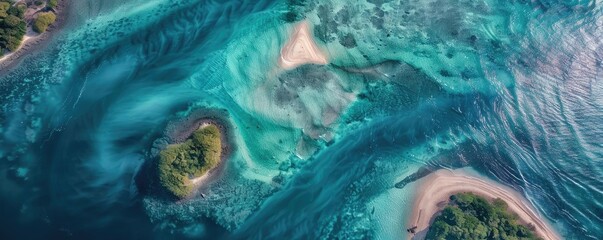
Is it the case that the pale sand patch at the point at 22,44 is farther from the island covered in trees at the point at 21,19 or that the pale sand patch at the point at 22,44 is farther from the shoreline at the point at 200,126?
the shoreline at the point at 200,126

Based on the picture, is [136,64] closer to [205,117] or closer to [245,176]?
[205,117]

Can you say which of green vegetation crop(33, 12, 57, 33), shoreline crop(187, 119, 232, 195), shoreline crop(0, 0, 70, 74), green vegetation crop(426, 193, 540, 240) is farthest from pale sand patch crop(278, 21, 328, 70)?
green vegetation crop(33, 12, 57, 33)

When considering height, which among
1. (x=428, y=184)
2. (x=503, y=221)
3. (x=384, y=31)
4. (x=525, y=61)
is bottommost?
(x=503, y=221)

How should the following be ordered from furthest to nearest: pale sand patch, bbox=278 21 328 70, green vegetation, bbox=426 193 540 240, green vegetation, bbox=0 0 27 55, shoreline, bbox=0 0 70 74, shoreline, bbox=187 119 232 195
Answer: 1. pale sand patch, bbox=278 21 328 70
2. shoreline, bbox=0 0 70 74
3. green vegetation, bbox=0 0 27 55
4. shoreline, bbox=187 119 232 195
5. green vegetation, bbox=426 193 540 240

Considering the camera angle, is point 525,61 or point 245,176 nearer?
point 245,176

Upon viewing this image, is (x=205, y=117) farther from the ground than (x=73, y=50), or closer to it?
closer to it

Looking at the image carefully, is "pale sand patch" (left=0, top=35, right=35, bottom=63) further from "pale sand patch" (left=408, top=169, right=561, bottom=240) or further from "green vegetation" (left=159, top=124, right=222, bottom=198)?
"pale sand patch" (left=408, top=169, right=561, bottom=240)

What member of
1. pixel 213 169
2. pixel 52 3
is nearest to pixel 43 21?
pixel 52 3

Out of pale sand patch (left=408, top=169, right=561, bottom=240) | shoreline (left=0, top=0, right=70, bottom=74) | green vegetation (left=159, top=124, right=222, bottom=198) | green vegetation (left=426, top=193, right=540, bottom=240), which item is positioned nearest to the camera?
green vegetation (left=159, top=124, right=222, bottom=198)

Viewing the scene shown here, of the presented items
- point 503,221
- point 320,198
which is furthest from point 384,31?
point 503,221
